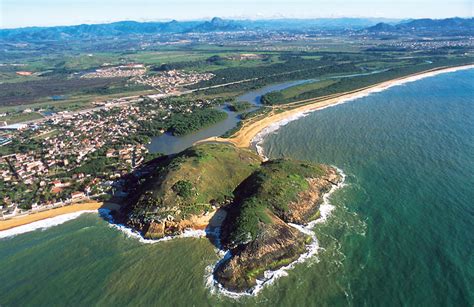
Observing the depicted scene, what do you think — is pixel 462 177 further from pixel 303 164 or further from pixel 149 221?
pixel 149 221

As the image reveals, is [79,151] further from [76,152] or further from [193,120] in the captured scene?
[193,120]

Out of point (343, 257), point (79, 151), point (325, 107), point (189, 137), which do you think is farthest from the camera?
point (325, 107)

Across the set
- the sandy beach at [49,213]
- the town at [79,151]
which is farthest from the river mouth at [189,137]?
the sandy beach at [49,213]

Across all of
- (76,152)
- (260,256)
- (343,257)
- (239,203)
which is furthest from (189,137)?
(343,257)

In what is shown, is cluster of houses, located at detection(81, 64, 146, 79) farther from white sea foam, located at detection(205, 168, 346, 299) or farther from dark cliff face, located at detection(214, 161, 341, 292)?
white sea foam, located at detection(205, 168, 346, 299)

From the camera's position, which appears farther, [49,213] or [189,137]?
[189,137]

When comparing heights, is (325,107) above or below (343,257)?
above

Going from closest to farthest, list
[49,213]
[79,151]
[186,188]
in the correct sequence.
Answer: [186,188]
[49,213]
[79,151]

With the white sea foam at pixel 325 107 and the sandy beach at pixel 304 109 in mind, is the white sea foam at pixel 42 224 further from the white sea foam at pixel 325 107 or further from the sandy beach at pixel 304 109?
the sandy beach at pixel 304 109

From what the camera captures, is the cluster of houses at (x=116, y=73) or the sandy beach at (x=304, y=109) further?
the cluster of houses at (x=116, y=73)
